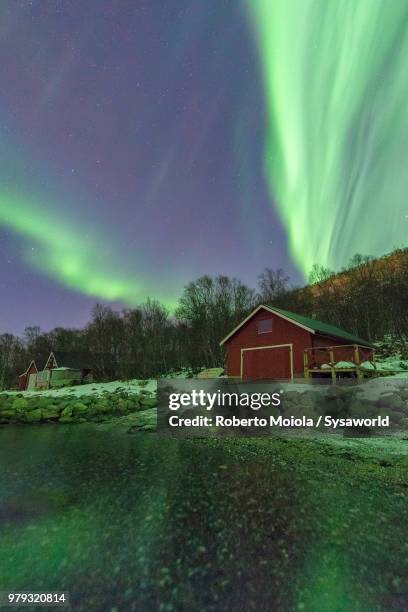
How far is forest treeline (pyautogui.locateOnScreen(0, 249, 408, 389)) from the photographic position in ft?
131

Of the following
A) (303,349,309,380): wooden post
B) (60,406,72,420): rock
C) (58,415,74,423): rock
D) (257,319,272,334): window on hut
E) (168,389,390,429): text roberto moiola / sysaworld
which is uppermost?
(257,319,272,334): window on hut

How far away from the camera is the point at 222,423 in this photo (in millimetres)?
15500

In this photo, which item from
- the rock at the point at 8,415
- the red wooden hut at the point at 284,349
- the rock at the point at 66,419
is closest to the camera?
the rock at the point at 66,419

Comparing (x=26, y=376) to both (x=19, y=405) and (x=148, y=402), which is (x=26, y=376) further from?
(x=148, y=402)

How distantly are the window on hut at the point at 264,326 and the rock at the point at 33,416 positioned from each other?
1635cm

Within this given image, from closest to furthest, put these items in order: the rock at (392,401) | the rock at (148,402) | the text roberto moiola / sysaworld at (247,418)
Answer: the rock at (392,401) → the text roberto moiola / sysaworld at (247,418) → the rock at (148,402)

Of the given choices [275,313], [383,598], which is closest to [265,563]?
[383,598]

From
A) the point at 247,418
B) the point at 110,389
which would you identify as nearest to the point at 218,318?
the point at 110,389

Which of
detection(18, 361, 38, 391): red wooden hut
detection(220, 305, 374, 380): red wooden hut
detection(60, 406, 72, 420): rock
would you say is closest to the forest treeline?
detection(18, 361, 38, 391): red wooden hut

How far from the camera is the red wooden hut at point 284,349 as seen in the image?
72.0 feet

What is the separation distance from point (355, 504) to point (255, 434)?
7.39 meters

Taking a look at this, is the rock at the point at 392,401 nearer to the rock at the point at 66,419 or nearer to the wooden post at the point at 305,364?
the wooden post at the point at 305,364

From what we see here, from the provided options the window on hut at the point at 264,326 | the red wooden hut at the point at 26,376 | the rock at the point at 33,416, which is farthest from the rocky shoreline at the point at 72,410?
the red wooden hut at the point at 26,376

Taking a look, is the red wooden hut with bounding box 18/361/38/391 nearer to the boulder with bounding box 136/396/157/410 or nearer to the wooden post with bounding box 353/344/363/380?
the boulder with bounding box 136/396/157/410
